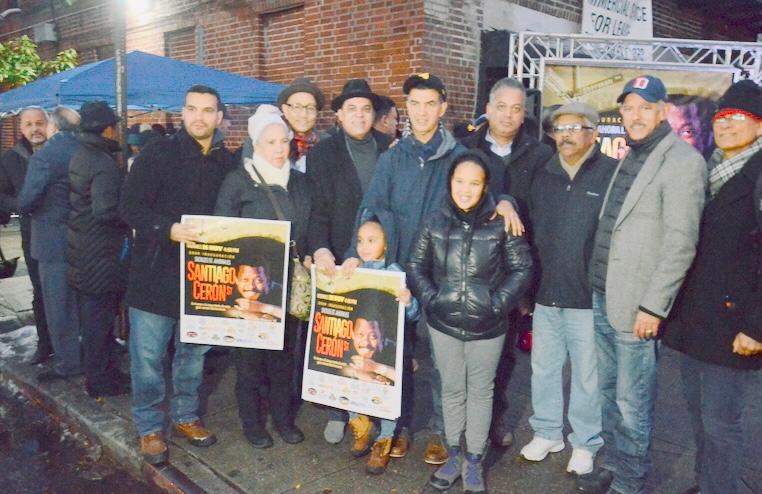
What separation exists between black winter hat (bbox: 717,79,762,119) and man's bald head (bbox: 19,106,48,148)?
213 inches

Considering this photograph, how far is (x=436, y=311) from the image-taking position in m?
3.29

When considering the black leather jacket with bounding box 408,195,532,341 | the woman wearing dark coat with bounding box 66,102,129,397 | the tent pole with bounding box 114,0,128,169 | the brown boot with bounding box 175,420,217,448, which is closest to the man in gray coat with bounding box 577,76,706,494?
the black leather jacket with bounding box 408,195,532,341

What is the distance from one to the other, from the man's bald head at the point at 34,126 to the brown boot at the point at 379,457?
4.19m

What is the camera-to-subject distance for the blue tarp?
634 cm

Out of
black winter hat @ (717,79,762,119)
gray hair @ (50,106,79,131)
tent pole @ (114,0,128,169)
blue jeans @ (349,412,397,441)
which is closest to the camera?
black winter hat @ (717,79,762,119)

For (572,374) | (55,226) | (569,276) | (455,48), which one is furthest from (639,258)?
(455,48)

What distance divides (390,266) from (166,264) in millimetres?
1358

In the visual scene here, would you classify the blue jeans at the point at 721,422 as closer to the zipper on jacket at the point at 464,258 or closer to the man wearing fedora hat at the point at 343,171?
the zipper on jacket at the point at 464,258

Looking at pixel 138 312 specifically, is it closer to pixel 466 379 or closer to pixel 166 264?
pixel 166 264

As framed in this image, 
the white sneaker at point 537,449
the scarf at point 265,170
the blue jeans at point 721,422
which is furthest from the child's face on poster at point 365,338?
the blue jeans at point 721,422

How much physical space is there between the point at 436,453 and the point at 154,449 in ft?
5.72

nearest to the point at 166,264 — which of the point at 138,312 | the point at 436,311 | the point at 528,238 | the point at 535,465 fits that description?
the point at 138,312

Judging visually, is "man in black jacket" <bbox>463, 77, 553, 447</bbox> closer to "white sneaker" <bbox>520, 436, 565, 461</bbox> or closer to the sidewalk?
"white sneaker" <bbox>520, 436, 565, 461</bbox>

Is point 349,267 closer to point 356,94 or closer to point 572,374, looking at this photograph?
point 356,94
